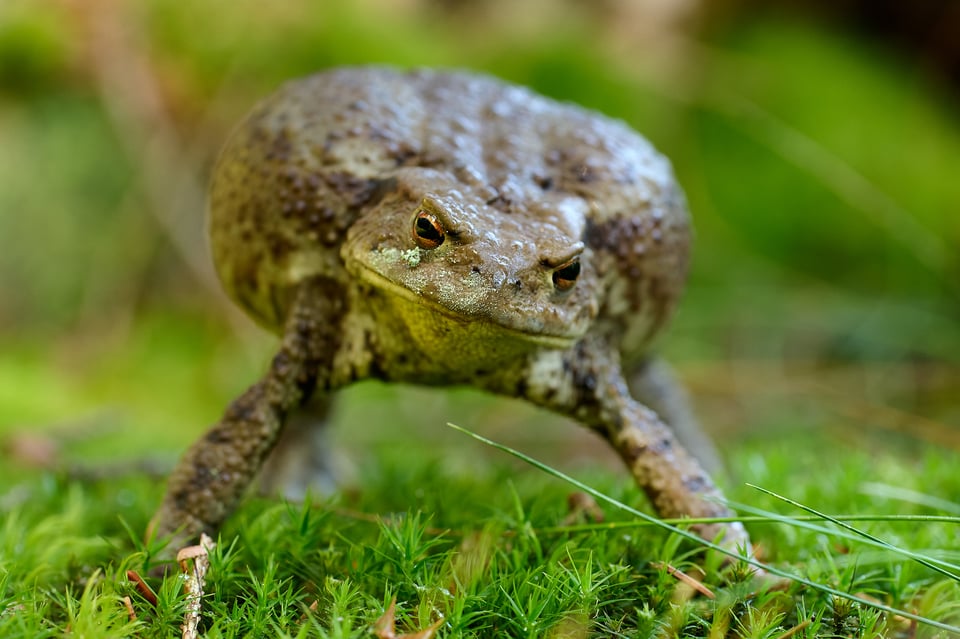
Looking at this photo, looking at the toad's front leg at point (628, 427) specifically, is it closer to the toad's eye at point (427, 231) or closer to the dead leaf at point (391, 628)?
the toad's eye at point (427, 231)

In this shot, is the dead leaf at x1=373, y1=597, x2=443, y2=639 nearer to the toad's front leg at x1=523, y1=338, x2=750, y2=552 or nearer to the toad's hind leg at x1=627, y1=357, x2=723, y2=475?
the toad's front leg at x1=523, y1=338, x2=750, y2=552

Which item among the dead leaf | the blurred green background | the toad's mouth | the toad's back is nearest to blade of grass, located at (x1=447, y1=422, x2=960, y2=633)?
the toad's mouth

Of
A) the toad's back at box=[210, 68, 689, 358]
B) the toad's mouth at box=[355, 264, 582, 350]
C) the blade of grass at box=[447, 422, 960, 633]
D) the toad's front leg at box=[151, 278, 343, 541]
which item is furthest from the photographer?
the toad's back at box=[210, 68, 689, 358]

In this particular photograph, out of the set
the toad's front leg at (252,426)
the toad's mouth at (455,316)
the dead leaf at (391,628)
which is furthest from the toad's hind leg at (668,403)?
the dead leaf at (391,628)

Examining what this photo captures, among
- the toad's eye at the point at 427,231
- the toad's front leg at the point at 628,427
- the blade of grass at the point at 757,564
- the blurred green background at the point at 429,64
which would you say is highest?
the toad's eye at the point at 427,231

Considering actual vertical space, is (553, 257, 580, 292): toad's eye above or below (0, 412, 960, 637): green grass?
above

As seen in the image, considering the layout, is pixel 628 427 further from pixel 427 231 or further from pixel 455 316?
pixel 427 231

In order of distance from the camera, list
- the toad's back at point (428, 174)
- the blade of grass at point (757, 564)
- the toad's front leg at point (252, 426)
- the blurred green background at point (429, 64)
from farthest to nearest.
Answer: the blurred green background at point (429, 64) < the toad's back at point (428, 174) < the toad's front leg at point (252, 426) < the blade of grass at point (757, 564)
